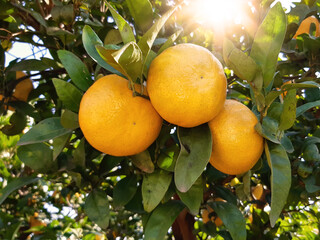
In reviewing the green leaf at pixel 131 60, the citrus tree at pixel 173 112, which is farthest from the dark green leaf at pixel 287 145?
the green leaf at pixel 131 60

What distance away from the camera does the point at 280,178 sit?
0.71m

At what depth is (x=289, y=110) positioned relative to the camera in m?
0.74

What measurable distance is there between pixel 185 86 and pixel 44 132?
360 mm

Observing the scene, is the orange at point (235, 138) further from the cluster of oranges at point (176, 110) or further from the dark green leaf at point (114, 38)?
the dark green leaf at point (114, 38)

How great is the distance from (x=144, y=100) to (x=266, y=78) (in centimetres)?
27

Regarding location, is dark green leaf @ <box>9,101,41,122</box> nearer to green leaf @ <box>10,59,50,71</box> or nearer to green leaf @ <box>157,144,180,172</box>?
green leaf @ <box>10,59,50,71</box>

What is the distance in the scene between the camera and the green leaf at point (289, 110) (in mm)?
721

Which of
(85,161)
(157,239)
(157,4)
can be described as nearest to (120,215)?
(85,161)

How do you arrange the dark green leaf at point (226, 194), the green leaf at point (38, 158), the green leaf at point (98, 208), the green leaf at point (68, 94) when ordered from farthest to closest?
1. the dark green leaf at point (226, 194)
2. the green leaf at point (38, 158)
3. the green leaf at point (98, 208)
4. the green leaf at point (68, 94)

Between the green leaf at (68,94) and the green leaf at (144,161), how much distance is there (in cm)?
20

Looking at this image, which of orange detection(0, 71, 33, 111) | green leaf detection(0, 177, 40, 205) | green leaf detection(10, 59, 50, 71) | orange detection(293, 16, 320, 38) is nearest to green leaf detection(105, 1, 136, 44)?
green leaf detection(0, 177, 40, 205)

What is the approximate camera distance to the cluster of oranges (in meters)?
0.68

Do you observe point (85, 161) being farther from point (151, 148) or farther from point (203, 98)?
point (203, 98)

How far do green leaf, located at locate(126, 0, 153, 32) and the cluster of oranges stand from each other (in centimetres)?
14
